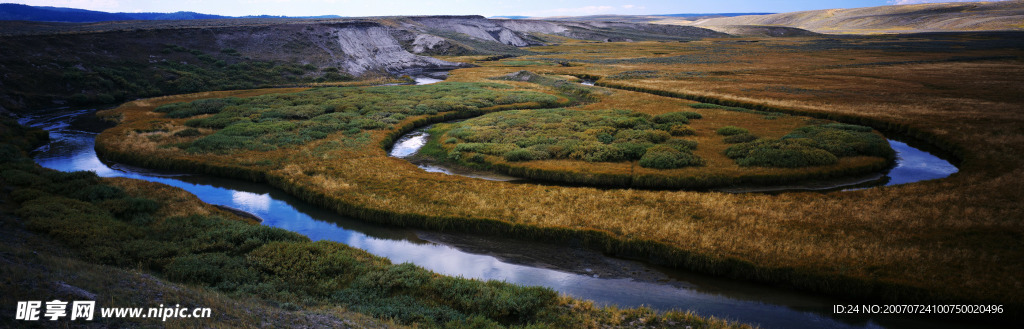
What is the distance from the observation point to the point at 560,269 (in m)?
16.9

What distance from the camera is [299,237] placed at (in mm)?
17641

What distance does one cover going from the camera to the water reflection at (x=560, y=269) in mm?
14203

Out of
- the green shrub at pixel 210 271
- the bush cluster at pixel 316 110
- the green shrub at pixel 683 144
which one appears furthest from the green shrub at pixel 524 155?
the green shrub at pixel 210 271

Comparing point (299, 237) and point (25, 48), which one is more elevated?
point (25, 48)

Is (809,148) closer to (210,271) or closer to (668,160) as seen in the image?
(668,160)

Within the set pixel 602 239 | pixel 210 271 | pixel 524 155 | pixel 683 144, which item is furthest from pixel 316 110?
pixel 602 239

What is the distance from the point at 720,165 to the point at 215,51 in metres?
84.0

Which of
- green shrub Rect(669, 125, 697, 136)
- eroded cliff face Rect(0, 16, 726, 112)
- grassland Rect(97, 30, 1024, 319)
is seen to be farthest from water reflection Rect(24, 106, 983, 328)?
eroded cliff face Rect(0, 16, 726, 112)

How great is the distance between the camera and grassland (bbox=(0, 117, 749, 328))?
10.3 meters

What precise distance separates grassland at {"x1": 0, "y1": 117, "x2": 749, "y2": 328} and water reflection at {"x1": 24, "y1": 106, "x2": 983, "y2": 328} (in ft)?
5.71

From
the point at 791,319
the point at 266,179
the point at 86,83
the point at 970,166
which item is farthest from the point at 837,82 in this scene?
the point at 86,83

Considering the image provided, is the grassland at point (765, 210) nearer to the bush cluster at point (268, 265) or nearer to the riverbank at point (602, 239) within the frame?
the riverbank at point (602, 239)

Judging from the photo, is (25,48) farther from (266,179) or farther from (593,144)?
(593,144)

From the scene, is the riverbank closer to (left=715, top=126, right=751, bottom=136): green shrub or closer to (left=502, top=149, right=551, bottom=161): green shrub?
(left=502, top=149, right=551, bottom=161): green shrub
